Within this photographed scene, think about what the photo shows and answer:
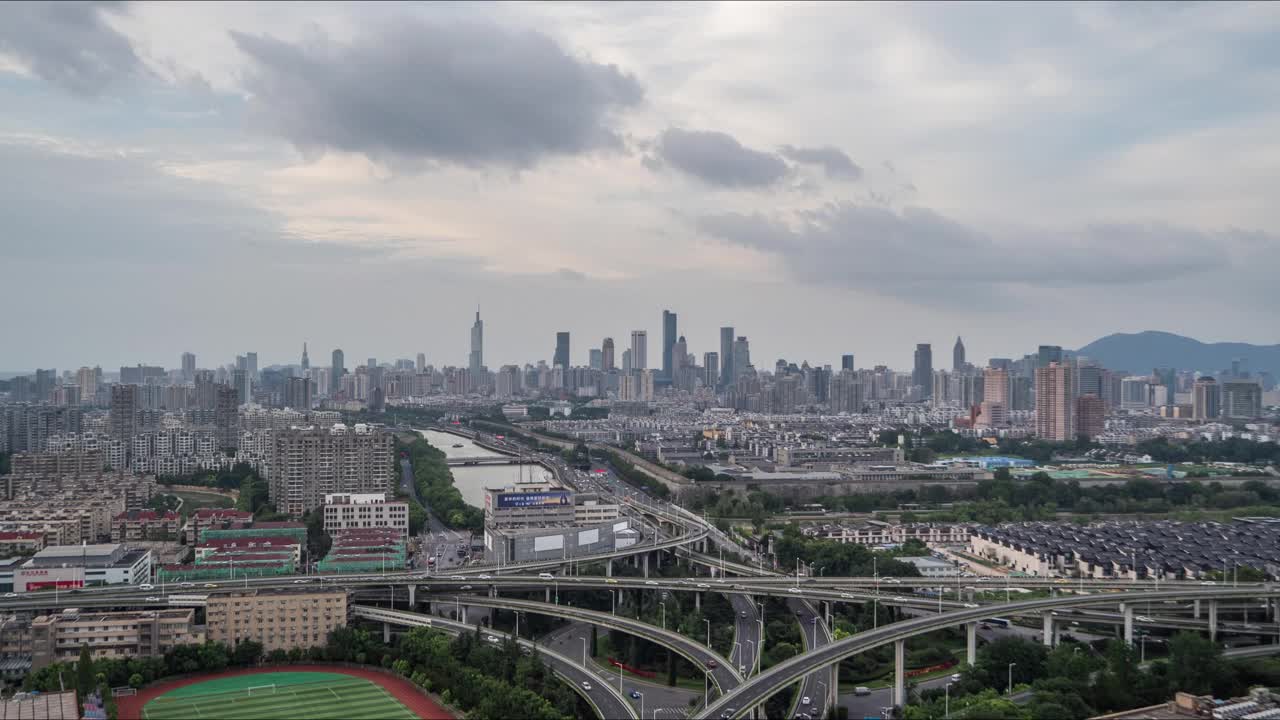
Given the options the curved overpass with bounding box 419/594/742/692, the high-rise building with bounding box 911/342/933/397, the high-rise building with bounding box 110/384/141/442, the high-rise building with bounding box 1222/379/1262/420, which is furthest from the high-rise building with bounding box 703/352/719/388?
the curved overpass with bounding box 419/594/742/692

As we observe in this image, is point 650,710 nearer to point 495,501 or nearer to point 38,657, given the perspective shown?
point 38,657

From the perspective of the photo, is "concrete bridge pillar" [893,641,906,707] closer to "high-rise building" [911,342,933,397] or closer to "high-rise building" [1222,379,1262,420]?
"high-rise building" [1222,379,1262,420]

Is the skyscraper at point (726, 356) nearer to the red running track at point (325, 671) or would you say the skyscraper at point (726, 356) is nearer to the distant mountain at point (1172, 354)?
the distant mountain at point (1172, 354)

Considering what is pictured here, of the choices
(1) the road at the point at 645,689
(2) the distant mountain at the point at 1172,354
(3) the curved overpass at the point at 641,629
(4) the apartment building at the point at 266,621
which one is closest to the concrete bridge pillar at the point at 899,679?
(3) the curved overpass at the point at 641,629

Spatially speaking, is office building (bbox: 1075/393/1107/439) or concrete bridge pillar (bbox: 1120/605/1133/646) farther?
office building (bbox: 1075/393/1107/439)

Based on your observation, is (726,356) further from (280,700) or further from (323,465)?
(280,700)

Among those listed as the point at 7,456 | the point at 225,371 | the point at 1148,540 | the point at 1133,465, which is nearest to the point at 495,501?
the point at 1148,540

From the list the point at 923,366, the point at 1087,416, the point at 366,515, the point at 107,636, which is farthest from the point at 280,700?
the point at 923,366

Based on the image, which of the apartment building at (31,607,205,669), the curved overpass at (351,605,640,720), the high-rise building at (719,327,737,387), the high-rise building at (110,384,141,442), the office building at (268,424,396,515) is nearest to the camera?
the curved overpass at (351,605,640,720)
